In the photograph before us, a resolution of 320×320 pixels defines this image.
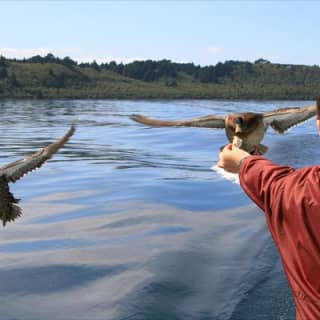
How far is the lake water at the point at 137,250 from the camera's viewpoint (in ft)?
28.0

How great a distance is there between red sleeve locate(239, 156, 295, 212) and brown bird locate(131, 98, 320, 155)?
1.34 feet

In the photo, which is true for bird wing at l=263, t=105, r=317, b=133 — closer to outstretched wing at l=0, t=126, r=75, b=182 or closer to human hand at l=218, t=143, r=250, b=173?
human hand at l=218, t=143, r=250, b=173

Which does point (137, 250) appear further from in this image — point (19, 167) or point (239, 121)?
point (239, 121)

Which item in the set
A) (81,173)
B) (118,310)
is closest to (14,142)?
(81,173)

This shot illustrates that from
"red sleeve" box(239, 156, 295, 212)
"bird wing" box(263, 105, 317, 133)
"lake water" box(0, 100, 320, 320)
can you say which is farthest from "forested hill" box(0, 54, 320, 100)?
"red sleeve" box(239, 156, 295, 212)

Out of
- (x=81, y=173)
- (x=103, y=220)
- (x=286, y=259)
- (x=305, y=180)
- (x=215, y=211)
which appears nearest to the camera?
(x=305, y=180)

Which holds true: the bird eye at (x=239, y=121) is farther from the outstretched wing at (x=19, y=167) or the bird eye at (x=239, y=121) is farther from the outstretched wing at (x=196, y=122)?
the outstretched wing at (x=19, y=167)

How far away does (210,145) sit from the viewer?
31.4 meters

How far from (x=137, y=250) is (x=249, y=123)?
282 inches

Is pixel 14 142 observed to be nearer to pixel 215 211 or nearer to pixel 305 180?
pixel 215 211

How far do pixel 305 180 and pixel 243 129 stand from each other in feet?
3.73

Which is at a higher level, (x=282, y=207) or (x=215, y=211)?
(x=282, y=207)

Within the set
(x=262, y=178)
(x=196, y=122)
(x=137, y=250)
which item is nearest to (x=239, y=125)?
(x=262, y=178)

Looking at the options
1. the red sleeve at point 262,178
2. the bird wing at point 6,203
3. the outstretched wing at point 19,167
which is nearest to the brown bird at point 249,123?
the red sleeve at point 262,178
